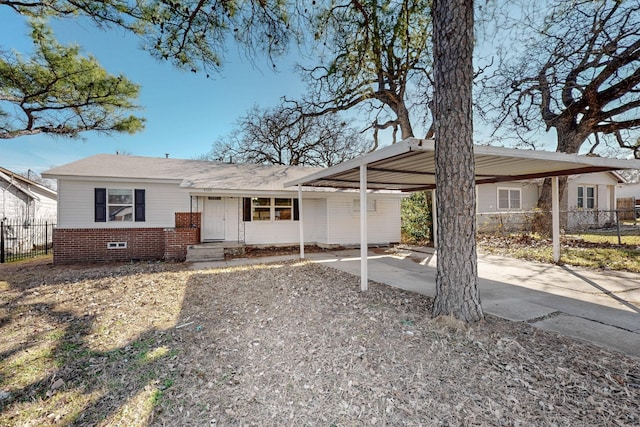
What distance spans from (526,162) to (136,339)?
745 centimetres

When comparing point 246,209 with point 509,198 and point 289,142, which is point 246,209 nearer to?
point 289,142

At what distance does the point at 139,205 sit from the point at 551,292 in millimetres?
11982

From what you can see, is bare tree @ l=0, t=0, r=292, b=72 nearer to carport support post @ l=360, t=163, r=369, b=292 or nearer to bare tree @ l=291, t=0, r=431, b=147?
bare tree @ l=291, t=0, r=431, b=147

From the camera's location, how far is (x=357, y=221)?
1228 cm

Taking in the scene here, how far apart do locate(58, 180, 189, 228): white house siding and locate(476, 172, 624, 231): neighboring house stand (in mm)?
14900

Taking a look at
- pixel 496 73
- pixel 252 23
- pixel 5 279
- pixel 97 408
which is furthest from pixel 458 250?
pixel 496 73

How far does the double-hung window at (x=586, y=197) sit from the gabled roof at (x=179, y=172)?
17.6 m

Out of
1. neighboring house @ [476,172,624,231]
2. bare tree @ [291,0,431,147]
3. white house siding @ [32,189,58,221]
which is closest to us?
bare tree @ [291,0,431,147]

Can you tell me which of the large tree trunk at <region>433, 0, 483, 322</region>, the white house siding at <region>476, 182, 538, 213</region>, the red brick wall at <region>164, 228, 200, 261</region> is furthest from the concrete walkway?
the white house siding at <region>476, 182, 538, 213</region>

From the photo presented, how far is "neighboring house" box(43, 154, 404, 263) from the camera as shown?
9.60 metres

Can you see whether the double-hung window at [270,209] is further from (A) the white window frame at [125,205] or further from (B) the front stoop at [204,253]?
(A) the white window frame at [125,205]

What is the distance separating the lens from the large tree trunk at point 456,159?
11.6ft

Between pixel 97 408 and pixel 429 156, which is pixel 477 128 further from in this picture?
pixel 97 408

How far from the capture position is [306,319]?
13.4 ft
